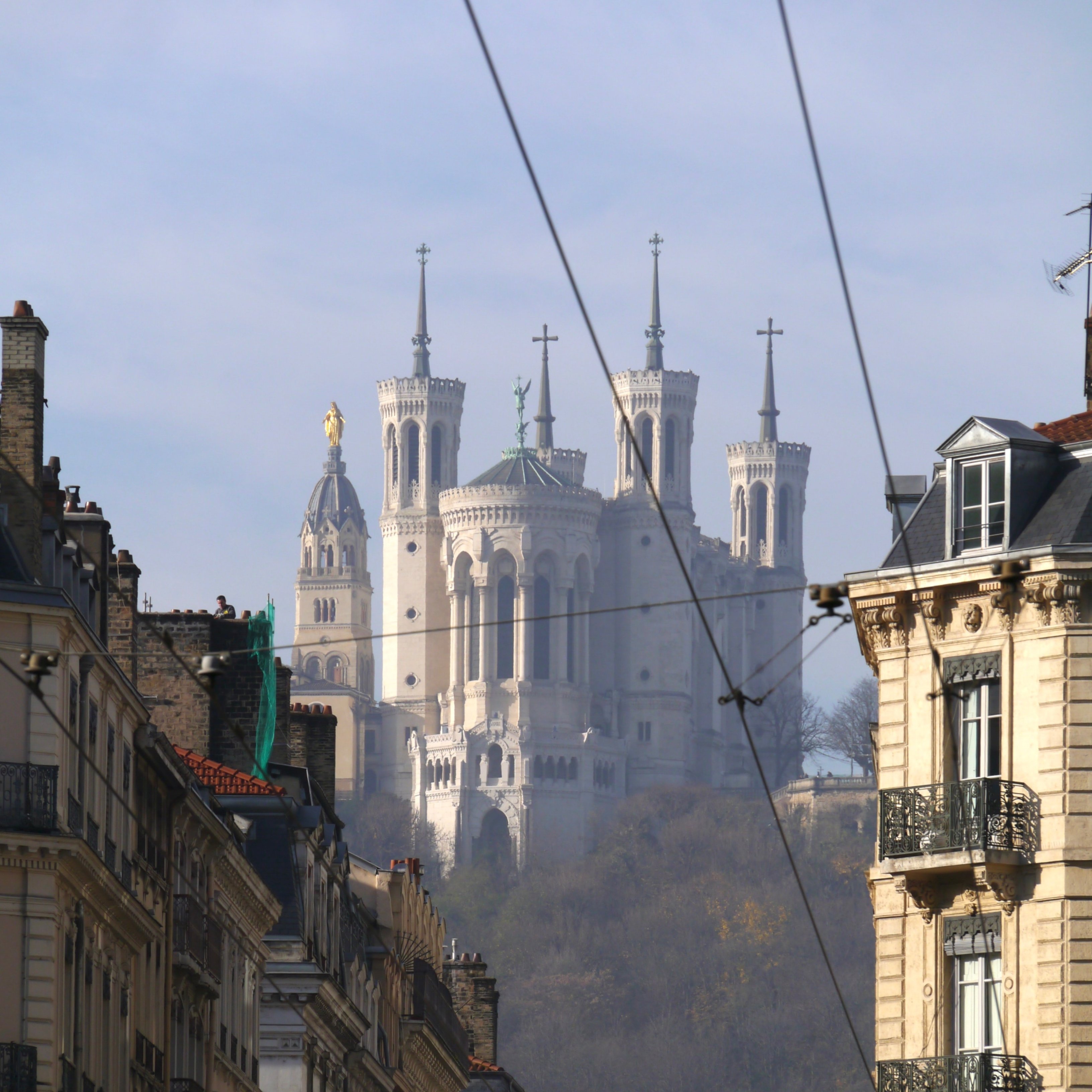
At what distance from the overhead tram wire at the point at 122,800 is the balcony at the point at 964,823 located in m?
6.16

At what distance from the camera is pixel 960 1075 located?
1036 inches

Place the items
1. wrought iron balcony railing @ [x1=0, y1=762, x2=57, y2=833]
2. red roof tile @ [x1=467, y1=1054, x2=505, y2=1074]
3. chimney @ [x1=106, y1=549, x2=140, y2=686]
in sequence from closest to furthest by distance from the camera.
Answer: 1. wrought iron balcony railing @ [x1=0, y1=762, x2=57, y2=833]
2. chimney @ [x1=106, y1=549, x2=140, y2=686]
3. red roof tile @ [x1=467, y1=1054, x2=505, y2=1074]

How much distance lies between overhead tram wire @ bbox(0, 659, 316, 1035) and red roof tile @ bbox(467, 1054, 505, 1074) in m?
15.5

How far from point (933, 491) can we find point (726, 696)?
873 cm

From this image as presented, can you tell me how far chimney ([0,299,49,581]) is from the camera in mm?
28250

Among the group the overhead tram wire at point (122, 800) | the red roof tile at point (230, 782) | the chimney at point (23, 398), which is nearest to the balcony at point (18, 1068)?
the overhead tram wire at point (122, 800)

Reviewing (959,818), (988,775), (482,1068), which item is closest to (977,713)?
(988,775)

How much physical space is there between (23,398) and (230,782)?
763 centimetres

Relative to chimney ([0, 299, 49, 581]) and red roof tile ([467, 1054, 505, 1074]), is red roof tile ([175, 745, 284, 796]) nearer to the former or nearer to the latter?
chimney ([0, 299, 49, 581])

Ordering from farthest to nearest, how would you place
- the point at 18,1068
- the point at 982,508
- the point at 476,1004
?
1. the point at 476,1004
2. the point at 982,508
3. the point at 18,1068

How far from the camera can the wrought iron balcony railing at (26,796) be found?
2581 centimetres

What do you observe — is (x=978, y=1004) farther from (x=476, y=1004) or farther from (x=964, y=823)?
(x=476, y=1004)

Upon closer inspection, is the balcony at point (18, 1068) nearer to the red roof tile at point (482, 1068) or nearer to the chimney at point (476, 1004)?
the red roof tile at point (482, 1068)

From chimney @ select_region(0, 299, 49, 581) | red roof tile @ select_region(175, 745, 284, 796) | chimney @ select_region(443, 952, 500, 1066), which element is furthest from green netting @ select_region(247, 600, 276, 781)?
chimney @ select_region(443, 952, 500, 1066)
